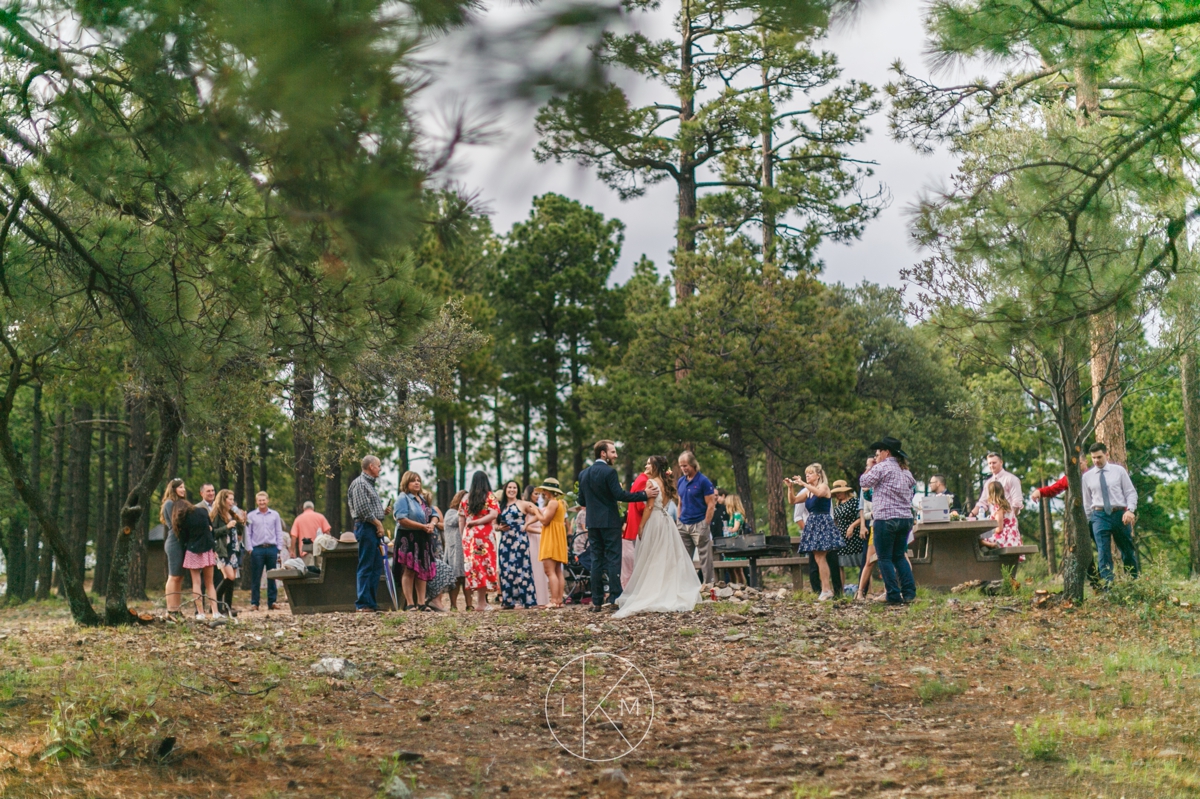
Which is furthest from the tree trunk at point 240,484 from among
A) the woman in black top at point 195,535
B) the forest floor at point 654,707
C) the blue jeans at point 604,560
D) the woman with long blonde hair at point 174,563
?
the forest floor at point 654,707

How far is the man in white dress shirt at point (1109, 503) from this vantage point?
1107 centimetres

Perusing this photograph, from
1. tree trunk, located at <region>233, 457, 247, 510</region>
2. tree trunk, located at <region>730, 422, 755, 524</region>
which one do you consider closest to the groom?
tree trunk, located at <region>730, 422, 755, 524</region>

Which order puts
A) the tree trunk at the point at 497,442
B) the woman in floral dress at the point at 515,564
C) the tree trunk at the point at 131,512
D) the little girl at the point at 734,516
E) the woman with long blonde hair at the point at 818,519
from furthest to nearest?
1. the tree trunk at the point at 497,442
2. the little girl at the point at 734,516
3. the woman in floral dress at the point at 515,564
4. the woman with long blonde hair at the point at 818,519
5. the tree trunk at the point at 131,512

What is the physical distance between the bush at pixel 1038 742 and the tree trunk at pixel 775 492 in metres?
17.5

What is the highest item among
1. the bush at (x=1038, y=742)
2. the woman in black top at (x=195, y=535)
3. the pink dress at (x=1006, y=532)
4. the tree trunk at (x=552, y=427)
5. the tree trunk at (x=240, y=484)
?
the tree trunk at (x=552, y=427)

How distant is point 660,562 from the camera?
10883mm

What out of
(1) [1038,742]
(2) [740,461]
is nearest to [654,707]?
(1) [1038,742]

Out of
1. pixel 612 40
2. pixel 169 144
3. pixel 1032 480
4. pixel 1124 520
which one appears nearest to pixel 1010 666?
pixel 1124 520

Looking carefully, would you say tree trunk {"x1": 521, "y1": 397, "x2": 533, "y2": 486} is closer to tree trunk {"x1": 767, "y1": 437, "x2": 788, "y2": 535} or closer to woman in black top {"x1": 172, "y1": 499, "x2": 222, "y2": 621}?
tree trunk {"x1": 767, "y1": 437, "x2": 788, "y2": 535}

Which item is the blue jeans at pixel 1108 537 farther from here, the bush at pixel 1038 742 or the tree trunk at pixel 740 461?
the tree trunk at pixel 740 461

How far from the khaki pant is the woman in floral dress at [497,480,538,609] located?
200 cm

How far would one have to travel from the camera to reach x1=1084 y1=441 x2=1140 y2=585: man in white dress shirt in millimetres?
11070

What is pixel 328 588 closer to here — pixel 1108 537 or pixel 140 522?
pixel 140 522

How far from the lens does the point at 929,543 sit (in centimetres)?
1241
